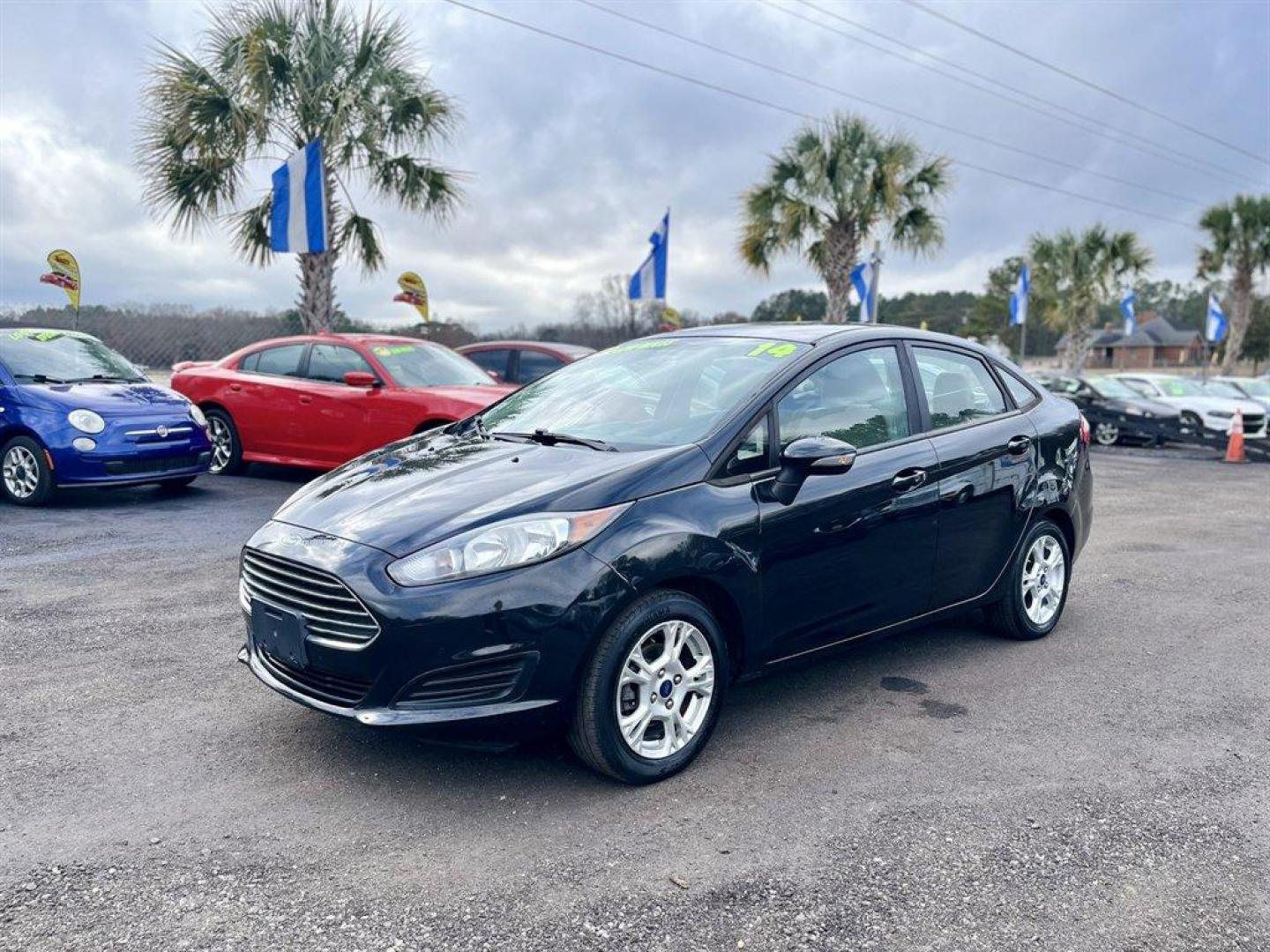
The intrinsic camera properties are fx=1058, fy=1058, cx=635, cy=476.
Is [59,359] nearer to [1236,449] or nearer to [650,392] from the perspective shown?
[650,392]

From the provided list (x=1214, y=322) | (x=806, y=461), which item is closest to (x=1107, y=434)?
(x=806, y=461)

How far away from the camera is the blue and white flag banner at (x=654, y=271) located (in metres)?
20.1

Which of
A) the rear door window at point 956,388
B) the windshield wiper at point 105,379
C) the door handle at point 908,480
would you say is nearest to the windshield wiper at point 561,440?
the door handle at point 908,480

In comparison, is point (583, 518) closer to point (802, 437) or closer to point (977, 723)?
point (802, 437)

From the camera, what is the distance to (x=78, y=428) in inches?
344

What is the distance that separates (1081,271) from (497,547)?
112ft

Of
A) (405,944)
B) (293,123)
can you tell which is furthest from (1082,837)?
(293,123)

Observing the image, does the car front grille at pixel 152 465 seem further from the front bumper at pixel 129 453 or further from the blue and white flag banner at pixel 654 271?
the blue and white flag banner at pixel 654 271

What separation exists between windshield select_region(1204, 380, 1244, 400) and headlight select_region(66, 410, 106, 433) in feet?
67.2

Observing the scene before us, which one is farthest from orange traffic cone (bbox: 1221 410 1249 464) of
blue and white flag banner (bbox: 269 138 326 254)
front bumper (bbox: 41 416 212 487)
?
front bumper (bbox: 41 416 212 487)

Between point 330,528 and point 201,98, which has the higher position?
point 201,98

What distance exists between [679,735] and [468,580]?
3.15ft

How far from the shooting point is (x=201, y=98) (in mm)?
15062

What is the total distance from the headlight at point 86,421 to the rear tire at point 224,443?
2034mm
